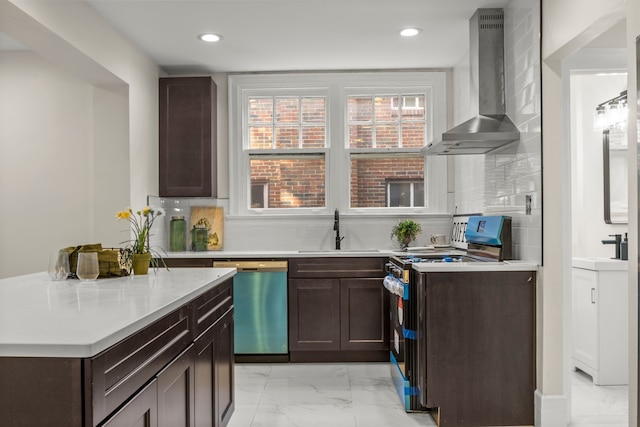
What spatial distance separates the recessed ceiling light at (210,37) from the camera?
12.5 feet

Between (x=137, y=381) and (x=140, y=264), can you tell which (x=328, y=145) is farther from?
(x=137, y=381)

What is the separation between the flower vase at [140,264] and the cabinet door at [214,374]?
466mm

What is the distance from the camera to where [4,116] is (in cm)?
419

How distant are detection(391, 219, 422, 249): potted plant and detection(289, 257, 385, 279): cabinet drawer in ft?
1.47

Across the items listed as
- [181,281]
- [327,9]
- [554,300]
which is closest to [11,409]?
[181,281]

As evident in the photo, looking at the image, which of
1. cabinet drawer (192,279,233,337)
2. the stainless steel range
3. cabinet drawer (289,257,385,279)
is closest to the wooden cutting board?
cabinet drawer (289,257,385,279)

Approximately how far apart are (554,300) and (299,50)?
8.96 ft

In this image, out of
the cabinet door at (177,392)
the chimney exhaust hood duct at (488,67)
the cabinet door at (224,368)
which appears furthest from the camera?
the chimney exhaust hood duct at (488,67)

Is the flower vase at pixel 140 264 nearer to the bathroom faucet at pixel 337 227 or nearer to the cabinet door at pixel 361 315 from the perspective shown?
the cabinet door at pixel 361 315

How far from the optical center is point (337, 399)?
11.1 feet

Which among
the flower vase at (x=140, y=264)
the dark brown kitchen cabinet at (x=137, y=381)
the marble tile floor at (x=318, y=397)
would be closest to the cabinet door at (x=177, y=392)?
the dark brown kitchen cabinet at (x=137, y=381)

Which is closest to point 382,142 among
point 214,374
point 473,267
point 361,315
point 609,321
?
point 361,315

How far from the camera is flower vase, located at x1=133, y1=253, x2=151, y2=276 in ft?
8.21

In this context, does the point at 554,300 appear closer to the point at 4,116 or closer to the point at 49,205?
the point at 49,205
